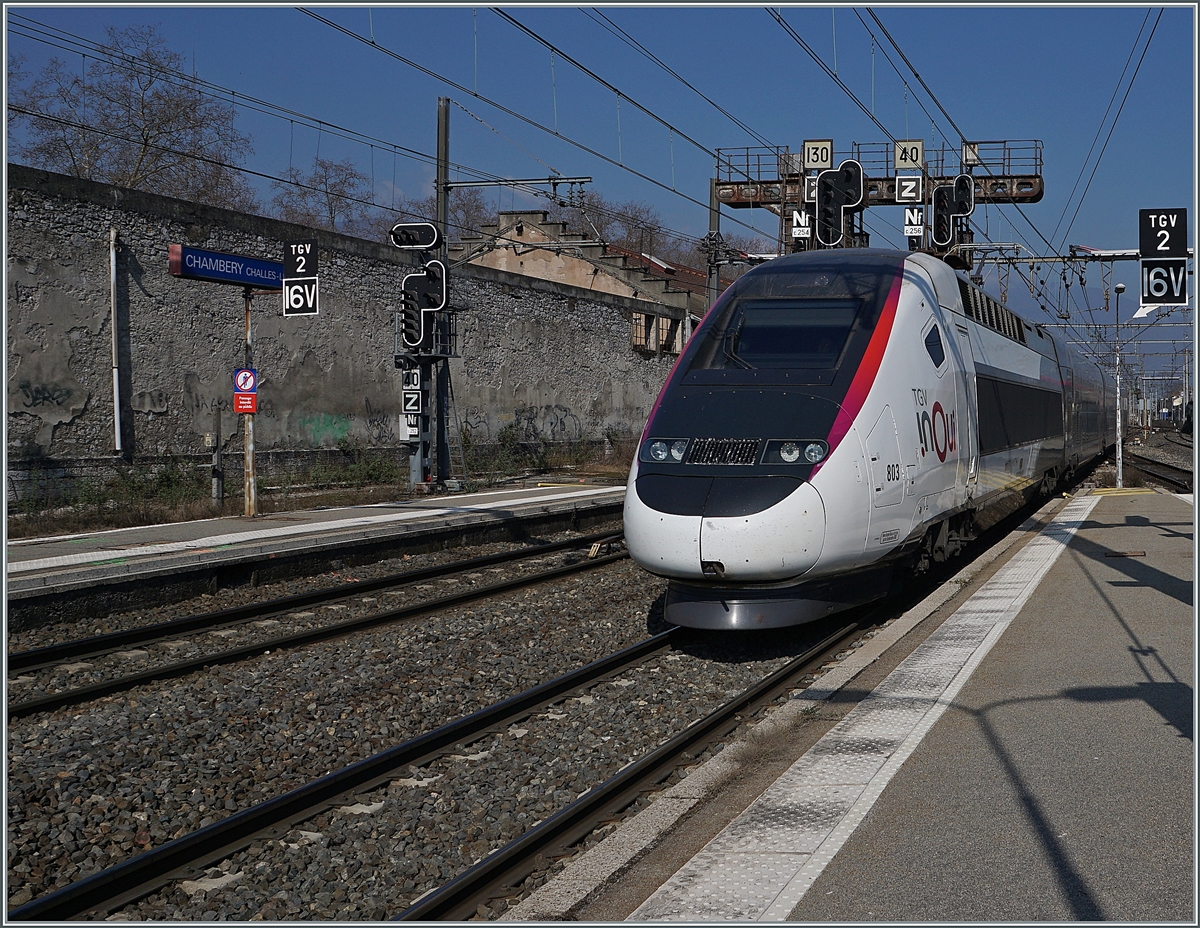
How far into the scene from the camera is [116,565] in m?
10.5

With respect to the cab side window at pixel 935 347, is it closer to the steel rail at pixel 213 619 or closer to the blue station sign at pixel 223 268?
the steel rail at pixel 213 619

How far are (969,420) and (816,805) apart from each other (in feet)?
22.2

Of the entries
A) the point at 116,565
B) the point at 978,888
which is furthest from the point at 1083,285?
the point at 978,888

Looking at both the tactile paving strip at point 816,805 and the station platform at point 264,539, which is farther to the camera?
the station platform at point 264,539

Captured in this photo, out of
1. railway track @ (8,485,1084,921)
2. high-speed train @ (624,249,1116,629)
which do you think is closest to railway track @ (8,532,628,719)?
railway track @ (8,485,1084,921)

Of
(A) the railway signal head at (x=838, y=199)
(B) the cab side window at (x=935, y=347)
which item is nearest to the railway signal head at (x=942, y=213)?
(A) the railway signal head at (x=838, y=199)

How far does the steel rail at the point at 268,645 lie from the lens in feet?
23.5

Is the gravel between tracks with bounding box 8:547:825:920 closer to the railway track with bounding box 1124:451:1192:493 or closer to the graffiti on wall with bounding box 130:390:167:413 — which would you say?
the graffiti on wall with bounding box 130:390:167:413

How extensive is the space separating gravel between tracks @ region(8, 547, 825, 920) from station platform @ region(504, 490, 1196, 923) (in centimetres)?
78

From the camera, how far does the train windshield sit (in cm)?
863

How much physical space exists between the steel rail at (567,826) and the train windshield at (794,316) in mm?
2725

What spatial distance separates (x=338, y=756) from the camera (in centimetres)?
637

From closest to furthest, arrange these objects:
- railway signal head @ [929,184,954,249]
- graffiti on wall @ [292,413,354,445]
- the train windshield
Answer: the train windshield
railway signal head @ [929,184,954,249]
graffiti on wall @ [292,413,354,445]

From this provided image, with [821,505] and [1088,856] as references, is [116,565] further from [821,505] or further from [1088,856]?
[1088,856]
